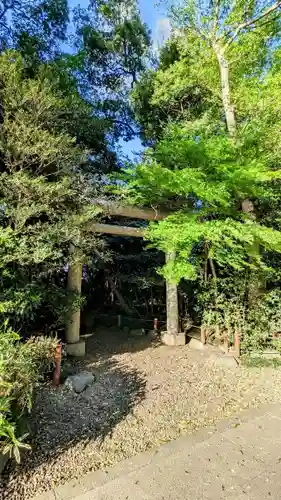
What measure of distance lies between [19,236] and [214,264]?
4.67 m

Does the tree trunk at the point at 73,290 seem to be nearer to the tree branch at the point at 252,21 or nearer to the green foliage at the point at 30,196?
the green foliage at the point at 30,196

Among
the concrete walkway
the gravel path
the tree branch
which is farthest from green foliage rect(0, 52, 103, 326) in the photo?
the tree branch

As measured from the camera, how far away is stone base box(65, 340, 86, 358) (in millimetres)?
5734

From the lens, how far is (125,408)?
158 inches

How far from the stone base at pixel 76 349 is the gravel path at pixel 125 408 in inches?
9.9

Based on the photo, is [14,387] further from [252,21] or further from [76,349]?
[252,21]

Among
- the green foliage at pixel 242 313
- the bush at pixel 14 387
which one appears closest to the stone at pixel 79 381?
the bush at pixel 14 387

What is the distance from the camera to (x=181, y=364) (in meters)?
5.78

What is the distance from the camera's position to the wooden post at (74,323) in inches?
219

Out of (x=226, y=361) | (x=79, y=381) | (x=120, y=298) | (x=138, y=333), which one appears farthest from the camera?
(x=120, y=298)

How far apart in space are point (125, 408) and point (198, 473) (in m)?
1.48

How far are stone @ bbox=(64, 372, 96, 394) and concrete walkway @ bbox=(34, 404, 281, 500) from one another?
176 centimetres

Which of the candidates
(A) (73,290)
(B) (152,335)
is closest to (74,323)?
(A) (73,290)

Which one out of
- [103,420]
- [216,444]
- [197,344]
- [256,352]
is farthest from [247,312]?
[103,420]
